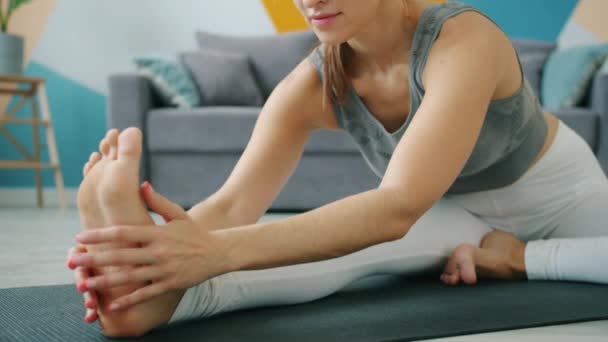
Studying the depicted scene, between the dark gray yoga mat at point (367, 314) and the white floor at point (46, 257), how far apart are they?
3cm

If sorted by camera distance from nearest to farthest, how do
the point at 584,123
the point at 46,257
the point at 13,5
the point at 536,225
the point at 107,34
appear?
1. the point at 536,225
2. the point at 46,257
3. the point at 584,123
4. the point at 13,5
5. the point at 107,34

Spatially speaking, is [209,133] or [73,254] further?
[209,133]

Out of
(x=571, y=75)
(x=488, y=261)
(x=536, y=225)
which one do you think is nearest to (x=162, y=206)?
(x=488, y=261)

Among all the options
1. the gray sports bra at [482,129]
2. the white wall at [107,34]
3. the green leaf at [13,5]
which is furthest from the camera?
the white wall at [107,34]

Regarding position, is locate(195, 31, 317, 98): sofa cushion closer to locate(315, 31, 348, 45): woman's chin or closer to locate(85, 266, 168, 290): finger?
locate(315, 31, 348, 45): woman's chin

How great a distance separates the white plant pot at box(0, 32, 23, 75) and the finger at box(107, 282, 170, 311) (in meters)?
3.15

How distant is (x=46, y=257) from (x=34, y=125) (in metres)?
2.30

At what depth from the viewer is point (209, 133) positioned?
301 centimetres

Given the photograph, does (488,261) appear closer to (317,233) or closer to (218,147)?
(317,233)


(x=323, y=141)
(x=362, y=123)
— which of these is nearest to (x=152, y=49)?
(x=323, y=141)

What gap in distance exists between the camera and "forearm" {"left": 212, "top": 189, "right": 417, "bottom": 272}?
757 mm

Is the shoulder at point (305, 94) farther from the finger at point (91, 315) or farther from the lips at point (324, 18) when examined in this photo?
the finger at point (91, 315)

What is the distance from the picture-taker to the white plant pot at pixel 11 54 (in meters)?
3.47

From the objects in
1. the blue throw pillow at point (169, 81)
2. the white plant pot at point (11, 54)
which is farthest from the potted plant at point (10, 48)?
the blue throw pillow at point (169, 81)
